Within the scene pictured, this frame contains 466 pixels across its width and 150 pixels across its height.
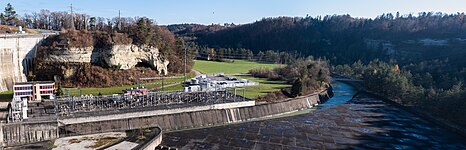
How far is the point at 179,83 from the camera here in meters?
50.2

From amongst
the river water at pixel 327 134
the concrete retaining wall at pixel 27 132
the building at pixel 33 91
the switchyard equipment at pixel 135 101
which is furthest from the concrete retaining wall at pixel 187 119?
the building at pixel 33 91

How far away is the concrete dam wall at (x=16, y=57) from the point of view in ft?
124

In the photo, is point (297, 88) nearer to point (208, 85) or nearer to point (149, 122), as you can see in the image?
point (208, 85)

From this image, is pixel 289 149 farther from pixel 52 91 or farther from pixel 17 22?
pixel 17 22

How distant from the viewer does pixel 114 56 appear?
46.1 meters

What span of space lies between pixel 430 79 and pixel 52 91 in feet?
187

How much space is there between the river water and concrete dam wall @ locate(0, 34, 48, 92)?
22.5 meters

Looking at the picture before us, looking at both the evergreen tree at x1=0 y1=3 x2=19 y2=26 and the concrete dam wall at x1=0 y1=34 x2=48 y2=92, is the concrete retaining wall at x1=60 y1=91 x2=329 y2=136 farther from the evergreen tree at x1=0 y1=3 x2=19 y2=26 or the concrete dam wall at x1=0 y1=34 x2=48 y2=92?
the evergreen tree at x1=0 y1=3 x2=19 y2=26

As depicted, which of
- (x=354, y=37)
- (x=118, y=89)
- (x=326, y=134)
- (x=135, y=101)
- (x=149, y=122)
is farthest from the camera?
(x=354, y=37)

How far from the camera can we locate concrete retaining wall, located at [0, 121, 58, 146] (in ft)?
82.6

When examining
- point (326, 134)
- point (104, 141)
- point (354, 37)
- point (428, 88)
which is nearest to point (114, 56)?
point (104, 141)

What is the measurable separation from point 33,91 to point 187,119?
53.9ft

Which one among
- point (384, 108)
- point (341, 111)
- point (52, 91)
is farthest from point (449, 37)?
point (52, 91)

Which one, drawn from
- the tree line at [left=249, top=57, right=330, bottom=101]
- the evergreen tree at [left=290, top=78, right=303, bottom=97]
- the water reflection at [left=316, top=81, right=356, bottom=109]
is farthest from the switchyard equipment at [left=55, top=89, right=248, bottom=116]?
the water reflection at [left=316, top=81, right=356, bottom=109]
